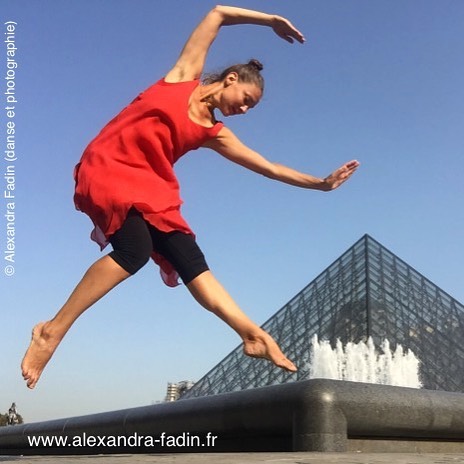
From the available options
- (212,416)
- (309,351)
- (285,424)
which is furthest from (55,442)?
(309,351)

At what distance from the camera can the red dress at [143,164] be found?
8.16 feet

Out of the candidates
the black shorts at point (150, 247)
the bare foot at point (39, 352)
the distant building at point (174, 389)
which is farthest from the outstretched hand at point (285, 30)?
the distant building at point (174, 389)

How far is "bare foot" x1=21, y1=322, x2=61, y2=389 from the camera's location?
2473 mm

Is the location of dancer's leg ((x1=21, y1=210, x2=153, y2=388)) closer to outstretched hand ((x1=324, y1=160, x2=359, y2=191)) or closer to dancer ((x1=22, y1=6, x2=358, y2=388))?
dancer ((x1=22, y1=6, x2=358, y2=388))

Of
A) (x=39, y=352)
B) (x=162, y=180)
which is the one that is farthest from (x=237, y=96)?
(x=39, y=352)

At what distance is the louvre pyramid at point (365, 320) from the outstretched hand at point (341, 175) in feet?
82.1

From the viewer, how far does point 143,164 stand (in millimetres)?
2574

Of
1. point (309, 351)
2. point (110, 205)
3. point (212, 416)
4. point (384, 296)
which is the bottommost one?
point (212, 416)

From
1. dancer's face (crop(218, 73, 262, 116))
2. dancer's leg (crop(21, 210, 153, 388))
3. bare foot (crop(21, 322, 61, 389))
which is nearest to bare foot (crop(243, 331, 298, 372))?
dancer's leg (crop(21, 210, 153, 388))

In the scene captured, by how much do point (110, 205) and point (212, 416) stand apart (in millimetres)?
3472

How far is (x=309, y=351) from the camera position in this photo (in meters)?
29.9

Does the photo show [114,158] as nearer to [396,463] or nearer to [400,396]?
[396,463]

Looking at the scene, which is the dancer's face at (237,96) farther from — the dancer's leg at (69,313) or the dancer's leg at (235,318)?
the dancer's leg at (69,313)

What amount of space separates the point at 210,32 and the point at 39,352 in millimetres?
1411
